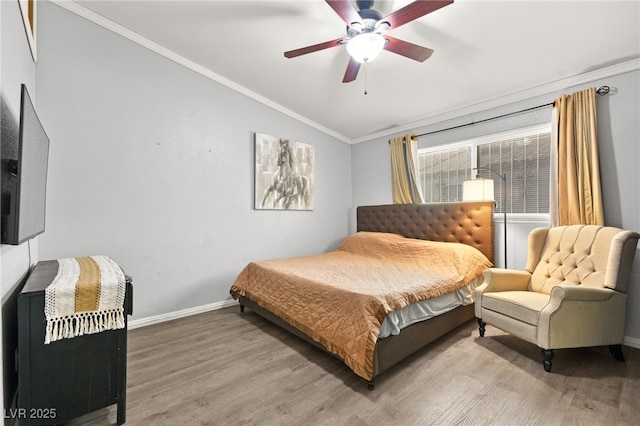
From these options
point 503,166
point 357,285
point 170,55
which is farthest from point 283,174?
point 503,166

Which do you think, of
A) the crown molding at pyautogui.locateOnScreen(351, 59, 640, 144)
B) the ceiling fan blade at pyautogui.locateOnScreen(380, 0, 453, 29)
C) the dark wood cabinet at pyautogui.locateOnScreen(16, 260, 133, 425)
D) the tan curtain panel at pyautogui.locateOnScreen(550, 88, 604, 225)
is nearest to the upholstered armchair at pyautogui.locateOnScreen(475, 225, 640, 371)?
the tan curtain panel at pyautogui.locateOnScreen(550, 88, 604, 225)

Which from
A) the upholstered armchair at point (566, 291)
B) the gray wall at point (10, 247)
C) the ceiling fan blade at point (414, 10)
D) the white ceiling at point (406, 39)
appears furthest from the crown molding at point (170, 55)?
the upholstered armchair at point (566, 291)

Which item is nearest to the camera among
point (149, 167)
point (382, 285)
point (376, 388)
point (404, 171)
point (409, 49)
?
point (376, 388)

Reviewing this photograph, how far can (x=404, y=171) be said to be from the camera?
4.06m

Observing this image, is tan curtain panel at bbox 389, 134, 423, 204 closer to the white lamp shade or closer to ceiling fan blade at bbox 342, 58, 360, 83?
the white lamp shade

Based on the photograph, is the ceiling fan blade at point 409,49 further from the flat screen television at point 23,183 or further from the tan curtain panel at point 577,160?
the flat screen television at point 23,183

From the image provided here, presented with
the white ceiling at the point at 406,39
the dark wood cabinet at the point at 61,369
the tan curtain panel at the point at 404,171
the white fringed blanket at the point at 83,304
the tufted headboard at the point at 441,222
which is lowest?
the dark wood cabinet at the point at 61,369

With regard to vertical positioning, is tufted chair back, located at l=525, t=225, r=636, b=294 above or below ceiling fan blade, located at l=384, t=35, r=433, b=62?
below

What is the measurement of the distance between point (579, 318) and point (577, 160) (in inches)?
59.4

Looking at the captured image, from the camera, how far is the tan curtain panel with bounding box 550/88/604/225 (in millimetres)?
2527

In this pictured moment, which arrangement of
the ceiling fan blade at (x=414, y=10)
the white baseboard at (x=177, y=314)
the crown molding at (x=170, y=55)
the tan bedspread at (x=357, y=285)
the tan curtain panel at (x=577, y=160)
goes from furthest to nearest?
the white baseboard at (x=177, y=314) < the crown molding at (x=170, y=55) < the tan curtain panel at (x=577, y=160) < the tan bedspread at (x=357, y=285) < the ceiling fan blade at (x=414, y=10)

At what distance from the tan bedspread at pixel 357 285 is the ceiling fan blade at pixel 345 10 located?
1914mm

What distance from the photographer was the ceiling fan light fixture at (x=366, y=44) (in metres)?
1.91

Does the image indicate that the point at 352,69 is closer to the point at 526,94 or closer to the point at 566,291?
the point at 526,94
